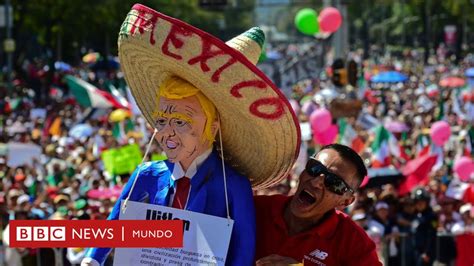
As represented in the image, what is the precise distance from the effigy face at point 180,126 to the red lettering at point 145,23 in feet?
0.88

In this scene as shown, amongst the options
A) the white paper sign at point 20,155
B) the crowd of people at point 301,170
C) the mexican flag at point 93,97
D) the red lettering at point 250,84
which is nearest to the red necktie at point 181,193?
the red lettering at point 250,84

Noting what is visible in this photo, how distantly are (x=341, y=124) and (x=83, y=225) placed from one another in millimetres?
14311

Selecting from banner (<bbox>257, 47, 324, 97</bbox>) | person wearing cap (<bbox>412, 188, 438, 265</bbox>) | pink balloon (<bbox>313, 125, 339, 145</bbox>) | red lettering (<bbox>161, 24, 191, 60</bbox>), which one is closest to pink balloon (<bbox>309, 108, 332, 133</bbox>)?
pink balloon (<bbox>313, 125, 339, 145</bbox>)

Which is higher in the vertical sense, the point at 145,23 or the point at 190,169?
the point at 145,23

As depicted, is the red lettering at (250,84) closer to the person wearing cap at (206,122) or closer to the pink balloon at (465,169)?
the person wearing cap at (206,122)

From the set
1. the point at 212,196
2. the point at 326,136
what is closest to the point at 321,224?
the point at 212,196

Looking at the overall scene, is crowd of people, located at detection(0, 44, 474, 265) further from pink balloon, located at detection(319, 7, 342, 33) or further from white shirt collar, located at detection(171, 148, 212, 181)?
white shirt collar, located at detection(171, 148, 212, 181)

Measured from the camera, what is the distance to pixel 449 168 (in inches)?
635

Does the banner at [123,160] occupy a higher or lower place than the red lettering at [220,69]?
lower

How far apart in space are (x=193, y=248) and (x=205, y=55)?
69 centimetres

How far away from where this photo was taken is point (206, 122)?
13.9 feet

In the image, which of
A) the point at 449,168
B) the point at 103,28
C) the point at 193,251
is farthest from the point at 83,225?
the point at 103,28

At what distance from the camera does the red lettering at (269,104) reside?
4129 millimetres

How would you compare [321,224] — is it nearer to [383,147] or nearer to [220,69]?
[220,69]
